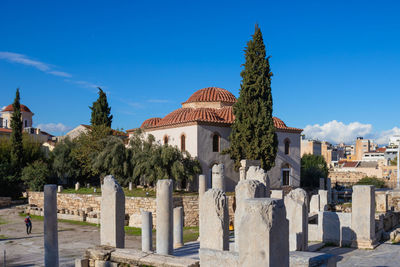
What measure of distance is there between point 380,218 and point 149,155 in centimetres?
1516

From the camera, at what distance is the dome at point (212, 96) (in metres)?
32.4

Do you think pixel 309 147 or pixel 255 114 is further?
pixel 309 147

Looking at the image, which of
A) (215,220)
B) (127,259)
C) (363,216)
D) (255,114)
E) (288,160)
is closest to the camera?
(127,259)

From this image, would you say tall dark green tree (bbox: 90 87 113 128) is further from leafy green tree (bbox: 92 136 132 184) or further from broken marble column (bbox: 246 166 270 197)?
broken marble column (bbox: 246 166 270 197)

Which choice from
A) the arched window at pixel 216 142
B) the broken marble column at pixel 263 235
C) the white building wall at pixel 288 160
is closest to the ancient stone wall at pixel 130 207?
the arched window at pixel 216 142

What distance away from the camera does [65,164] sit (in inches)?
1213

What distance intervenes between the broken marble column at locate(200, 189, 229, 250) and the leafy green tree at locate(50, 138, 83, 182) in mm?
24562

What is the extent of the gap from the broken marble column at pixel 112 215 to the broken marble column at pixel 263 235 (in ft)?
17.8

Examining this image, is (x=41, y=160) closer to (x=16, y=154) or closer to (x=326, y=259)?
(x=16, y=154)

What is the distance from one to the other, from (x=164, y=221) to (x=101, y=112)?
25412 millimetres

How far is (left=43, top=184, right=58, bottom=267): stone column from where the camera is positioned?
1041 cm

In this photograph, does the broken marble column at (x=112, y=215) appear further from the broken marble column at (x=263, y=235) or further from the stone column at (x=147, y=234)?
the broken marble column at (x=263, y=235)

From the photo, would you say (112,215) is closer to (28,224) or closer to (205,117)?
(28,224)

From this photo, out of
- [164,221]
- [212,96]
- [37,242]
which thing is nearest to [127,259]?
[164,221]
